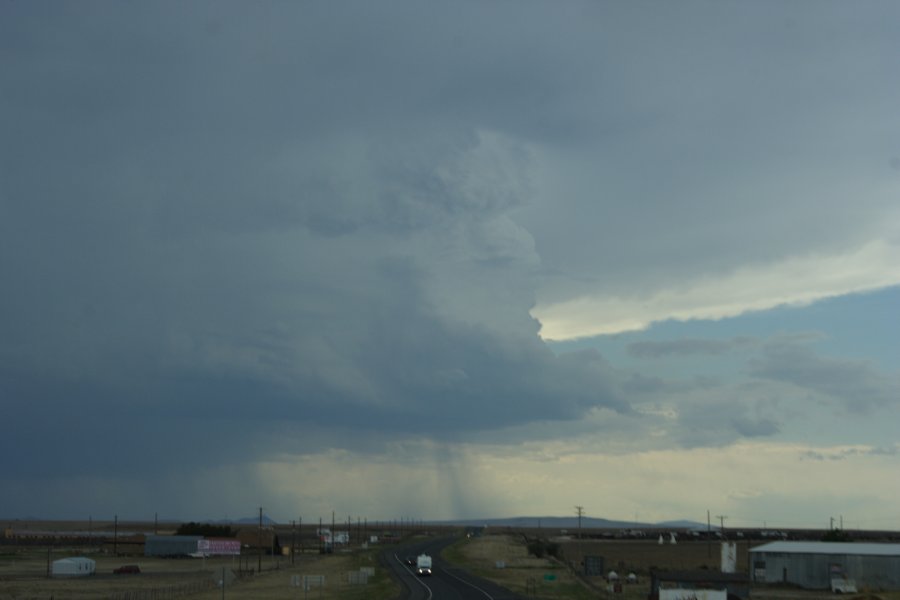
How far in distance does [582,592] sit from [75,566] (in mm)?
66560

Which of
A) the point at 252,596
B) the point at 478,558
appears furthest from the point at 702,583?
the point at 478,558

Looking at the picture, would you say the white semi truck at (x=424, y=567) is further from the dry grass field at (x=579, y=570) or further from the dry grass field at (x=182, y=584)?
the dry grass field at (x=579, y=570)

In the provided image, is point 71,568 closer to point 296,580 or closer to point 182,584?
point 182,584

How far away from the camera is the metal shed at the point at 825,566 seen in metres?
85.2

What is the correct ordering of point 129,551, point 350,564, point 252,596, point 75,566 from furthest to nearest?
point 129,551 → point 350,564 → point 75,566 → point 252,596

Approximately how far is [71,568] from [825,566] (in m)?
86.4

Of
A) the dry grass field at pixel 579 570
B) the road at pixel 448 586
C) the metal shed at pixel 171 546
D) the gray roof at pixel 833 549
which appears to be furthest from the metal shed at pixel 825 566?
the metal shed at pixel 171 546

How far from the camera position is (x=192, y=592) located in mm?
85000

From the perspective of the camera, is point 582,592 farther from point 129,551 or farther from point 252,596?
point 129,551

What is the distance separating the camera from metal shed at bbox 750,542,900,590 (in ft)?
279

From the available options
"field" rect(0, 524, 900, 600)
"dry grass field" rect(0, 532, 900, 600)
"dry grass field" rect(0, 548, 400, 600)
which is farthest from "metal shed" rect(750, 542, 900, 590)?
"dry grass field" rect(0, 548, 400, 600)

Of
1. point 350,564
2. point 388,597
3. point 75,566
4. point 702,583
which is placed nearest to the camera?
point 702,583

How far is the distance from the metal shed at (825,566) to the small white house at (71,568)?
79.3 meters

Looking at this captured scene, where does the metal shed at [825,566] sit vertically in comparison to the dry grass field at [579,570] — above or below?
above
